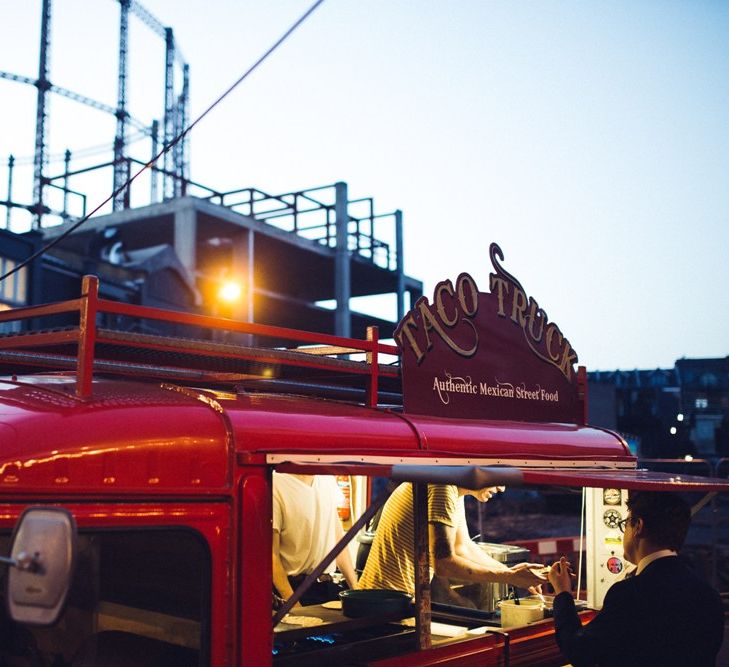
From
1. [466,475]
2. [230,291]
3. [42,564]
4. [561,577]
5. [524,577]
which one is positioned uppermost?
[230,291]

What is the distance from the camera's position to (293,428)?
3.42 metres

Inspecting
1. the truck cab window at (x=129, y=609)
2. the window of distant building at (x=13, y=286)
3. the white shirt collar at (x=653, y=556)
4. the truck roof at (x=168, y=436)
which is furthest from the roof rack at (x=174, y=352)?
the window of distant building at (x=13, y=286)

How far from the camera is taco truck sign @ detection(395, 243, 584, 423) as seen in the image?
454 cm

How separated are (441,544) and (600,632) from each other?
1.60 m

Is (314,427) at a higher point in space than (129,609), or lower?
higher

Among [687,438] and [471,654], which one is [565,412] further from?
[687,438]

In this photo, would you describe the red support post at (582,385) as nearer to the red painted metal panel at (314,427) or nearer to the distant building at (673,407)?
the red painted metal panel at (314,427)

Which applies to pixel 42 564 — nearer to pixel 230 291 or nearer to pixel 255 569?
pixel 255 569

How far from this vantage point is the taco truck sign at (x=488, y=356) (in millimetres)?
4539

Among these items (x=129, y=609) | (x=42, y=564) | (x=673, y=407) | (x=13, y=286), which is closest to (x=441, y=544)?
(x=129, y=609)

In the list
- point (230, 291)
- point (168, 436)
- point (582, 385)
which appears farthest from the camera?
point (230, 291)

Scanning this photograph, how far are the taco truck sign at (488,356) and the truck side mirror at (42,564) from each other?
2.50 meters

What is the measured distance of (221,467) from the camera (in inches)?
120

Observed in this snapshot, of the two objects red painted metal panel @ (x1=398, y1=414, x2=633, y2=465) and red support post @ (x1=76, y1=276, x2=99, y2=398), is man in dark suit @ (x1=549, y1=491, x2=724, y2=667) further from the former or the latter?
red support post @ (x1=76, y1=276, x2=99, y2=398)
